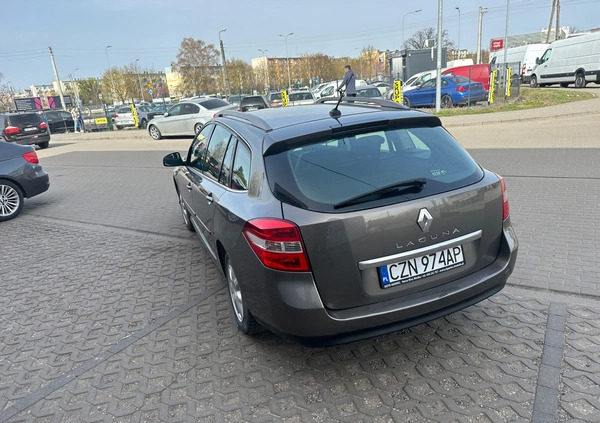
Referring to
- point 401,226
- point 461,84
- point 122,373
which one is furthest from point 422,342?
point 461,84

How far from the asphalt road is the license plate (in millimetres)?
688

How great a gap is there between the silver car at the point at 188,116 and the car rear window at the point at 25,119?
5.95m

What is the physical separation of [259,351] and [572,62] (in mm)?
30199

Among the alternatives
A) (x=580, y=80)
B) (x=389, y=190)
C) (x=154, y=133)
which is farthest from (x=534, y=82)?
(x=389, y=190)

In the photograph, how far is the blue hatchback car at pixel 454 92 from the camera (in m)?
19.9

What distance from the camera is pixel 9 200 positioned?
7738 millimetres

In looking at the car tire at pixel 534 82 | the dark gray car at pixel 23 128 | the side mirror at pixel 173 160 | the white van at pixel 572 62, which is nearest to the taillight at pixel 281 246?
the side mirror at pixel 173 160

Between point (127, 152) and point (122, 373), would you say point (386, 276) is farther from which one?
point (127, 152)

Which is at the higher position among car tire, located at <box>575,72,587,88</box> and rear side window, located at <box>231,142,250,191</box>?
rear side window, located at <box>231,142,250,191</box>

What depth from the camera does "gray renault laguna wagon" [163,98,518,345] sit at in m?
2.40

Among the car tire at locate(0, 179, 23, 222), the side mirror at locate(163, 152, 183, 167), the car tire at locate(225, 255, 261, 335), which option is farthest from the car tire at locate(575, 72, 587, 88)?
the car tire at locate(225, 255, 261, 335)

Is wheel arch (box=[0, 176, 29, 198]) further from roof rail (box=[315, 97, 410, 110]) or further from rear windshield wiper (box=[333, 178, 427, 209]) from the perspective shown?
rear windshield wiper (box=[333, 178, 427, 209])

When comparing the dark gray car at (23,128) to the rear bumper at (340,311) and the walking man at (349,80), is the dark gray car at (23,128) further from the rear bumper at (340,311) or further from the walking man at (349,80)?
the rear bumper at (340,311)

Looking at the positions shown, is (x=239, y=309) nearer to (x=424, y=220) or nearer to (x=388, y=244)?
(x=388, y=244)
